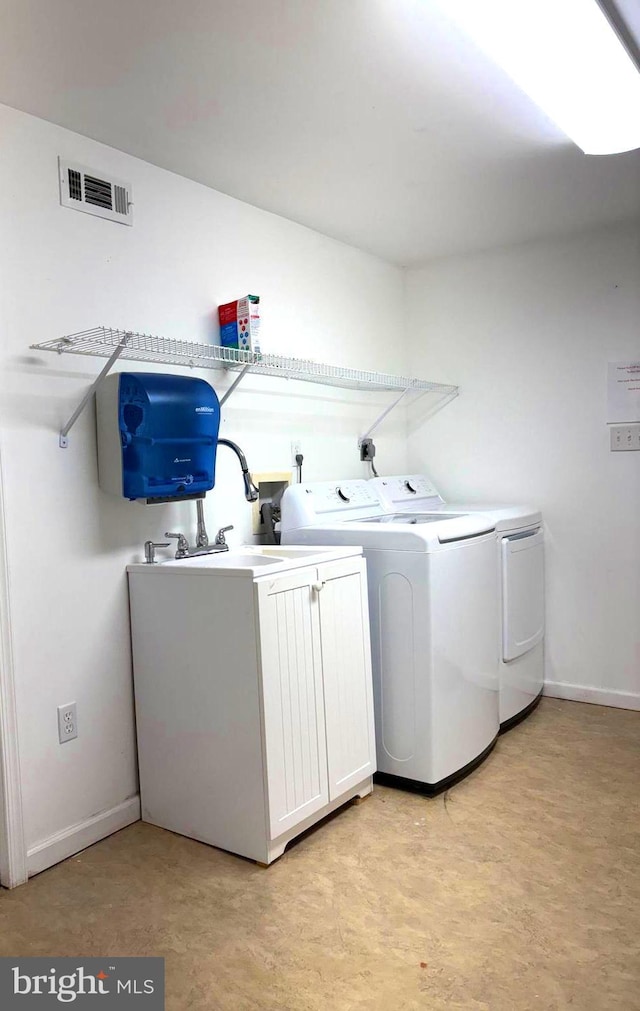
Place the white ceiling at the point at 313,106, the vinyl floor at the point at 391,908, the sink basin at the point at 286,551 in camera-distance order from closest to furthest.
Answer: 1. the vinyl floor at the point at 391,908
2. the white ceiling at the point at 313,106
3. the sink basin at the point at 286,551

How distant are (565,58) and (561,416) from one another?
189 centimetres

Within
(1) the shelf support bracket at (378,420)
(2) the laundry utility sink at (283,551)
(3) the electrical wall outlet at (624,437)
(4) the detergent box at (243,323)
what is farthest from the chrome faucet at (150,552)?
(3) the electrical wall outlet at (624,437)

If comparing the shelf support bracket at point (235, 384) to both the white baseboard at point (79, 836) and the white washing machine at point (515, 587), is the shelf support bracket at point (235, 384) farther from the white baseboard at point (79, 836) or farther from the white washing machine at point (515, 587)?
the white baseboard at point (79, 836)

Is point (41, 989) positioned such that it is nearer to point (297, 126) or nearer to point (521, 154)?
point (297, 126)

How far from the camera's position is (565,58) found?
1829mm

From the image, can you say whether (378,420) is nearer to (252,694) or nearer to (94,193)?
(94,193)

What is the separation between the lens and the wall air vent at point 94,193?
222 cm

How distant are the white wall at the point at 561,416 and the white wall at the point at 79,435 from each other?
134 centimetres

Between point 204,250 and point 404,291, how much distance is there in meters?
1.57

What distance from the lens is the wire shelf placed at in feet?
7.01

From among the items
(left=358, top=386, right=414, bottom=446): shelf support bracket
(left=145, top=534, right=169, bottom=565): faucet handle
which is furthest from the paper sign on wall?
(left=145, top=534, right=169, bottom=565): faucet handle

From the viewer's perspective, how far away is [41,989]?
163cm

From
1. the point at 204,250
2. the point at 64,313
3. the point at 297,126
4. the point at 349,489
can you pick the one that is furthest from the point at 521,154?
the point at 64,313

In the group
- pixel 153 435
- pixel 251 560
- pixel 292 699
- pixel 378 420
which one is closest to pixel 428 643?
pixel 292 699
